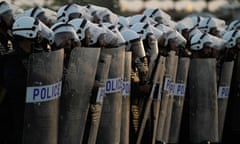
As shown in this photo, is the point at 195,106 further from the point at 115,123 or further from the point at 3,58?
the point at 3,58

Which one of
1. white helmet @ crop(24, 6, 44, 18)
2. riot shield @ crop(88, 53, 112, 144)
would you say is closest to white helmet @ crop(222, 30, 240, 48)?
white helmet @ crop(24, 6, 44, 18)

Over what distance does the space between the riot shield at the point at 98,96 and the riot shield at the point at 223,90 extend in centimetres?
287

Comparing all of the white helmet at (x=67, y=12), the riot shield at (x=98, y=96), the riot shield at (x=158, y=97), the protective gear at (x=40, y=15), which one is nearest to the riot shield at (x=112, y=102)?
the riot shield at (x=98, y=96)

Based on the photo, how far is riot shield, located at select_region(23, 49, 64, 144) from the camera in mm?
6875

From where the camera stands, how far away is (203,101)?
998 centimetres

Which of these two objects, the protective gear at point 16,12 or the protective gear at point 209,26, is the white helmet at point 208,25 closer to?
the protective gear at point 209,26

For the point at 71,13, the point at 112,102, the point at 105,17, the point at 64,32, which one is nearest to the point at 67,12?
the point at 71,13

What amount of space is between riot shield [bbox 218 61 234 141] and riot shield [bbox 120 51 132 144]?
6.62 feet

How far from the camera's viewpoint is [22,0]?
16.5m

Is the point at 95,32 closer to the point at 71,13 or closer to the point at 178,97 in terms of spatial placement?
the point at 71,13

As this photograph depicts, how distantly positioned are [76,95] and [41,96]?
22.2 inches

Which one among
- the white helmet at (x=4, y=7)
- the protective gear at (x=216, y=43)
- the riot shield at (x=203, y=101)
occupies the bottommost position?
the riot shield at (x=203, y=101)

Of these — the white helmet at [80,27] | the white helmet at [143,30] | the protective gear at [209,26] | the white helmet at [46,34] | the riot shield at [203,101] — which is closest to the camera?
the white helmet at [46,34]

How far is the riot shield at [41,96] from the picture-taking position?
271 inches
